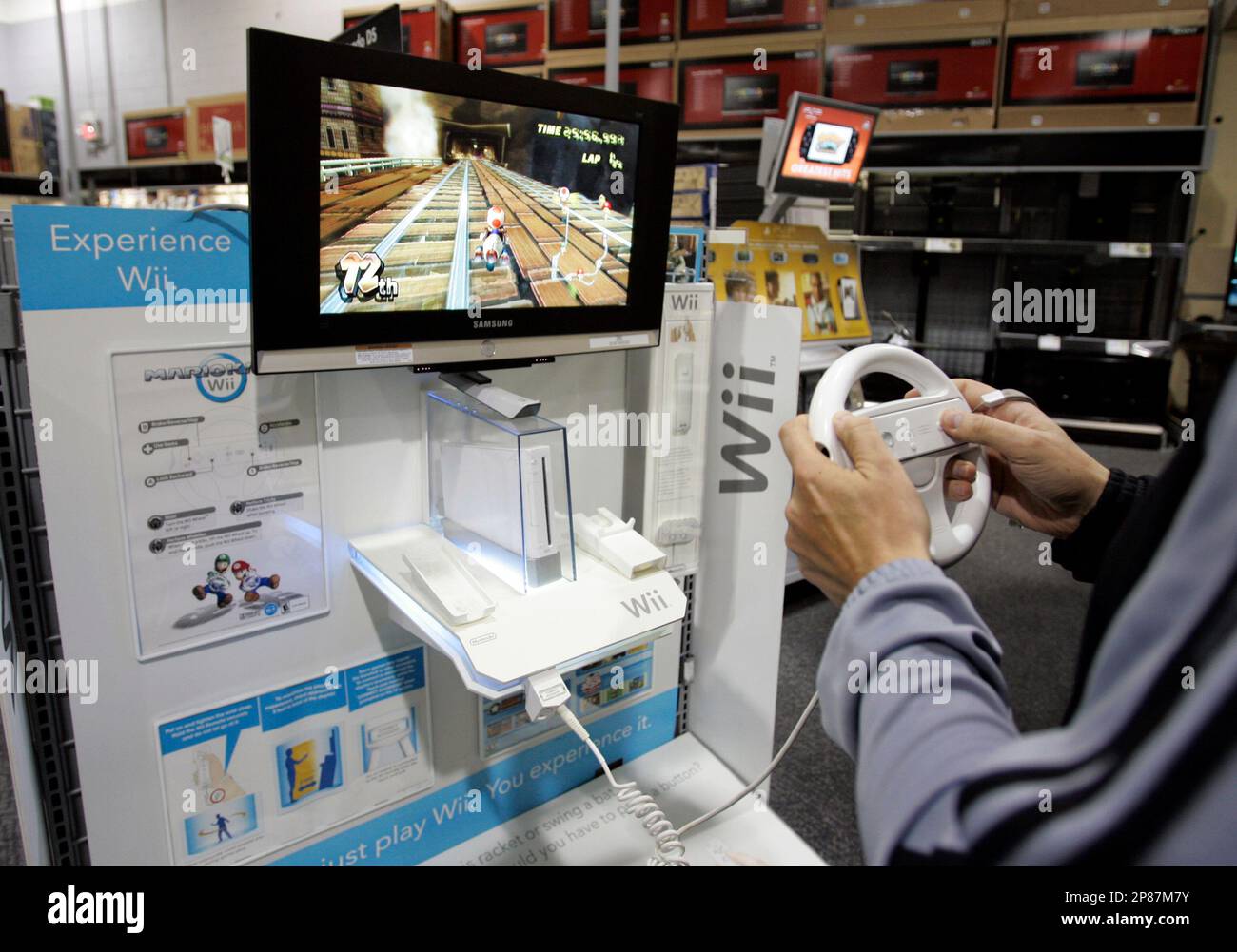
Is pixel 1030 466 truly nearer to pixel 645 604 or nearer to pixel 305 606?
pixel 645 604

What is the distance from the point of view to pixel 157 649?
120cm

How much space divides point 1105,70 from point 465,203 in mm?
4751

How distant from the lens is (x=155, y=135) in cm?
642

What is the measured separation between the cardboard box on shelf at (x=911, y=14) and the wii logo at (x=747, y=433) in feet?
13.1

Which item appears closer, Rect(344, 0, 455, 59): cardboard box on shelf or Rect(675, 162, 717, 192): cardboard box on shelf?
Rect(675, 162, 717, 192): cardboard box on shelf

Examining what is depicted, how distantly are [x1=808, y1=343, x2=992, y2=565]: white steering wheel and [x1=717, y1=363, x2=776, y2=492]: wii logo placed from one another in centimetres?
48

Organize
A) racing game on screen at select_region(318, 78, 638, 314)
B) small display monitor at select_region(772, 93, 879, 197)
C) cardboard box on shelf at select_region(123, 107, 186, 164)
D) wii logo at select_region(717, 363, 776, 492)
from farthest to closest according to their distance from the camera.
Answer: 1. cardboard box on shelf at select_region(123, 107, 186, 164)
2. small display monitor at select_region(772, 93, 879, 197)
3. wii logo at select_region(717, 363, 776, 492)
4. racing game on screen at select_region(318, 78, 638, 314)

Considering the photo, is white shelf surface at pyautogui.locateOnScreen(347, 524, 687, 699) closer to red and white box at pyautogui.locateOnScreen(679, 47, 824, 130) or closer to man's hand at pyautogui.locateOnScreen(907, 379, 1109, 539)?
man's hand at pyautogui.locateOnScreen(907, 379, 1109, 539)

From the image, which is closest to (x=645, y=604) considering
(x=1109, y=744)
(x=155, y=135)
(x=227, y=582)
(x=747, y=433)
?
(x=747, y=433)

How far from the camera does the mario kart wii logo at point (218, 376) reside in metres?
1.16

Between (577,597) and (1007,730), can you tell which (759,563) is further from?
(1007,730)

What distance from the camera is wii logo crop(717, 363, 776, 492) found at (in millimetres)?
1574

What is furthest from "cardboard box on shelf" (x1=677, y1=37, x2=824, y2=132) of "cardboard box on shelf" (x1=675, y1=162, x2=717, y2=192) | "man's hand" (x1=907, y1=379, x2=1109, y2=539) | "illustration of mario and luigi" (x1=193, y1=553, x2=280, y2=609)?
"illustration of mario and luigi" (x1=193, y1=553, x2=280, y2=609)

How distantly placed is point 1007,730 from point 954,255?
5.51m
